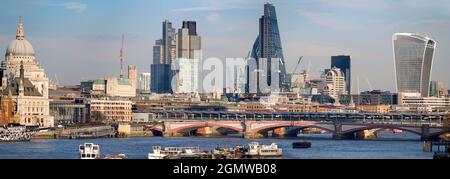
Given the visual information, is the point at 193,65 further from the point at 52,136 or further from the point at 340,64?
the point at 52,136

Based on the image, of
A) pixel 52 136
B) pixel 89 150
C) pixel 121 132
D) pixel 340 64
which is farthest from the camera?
pixel 340 64

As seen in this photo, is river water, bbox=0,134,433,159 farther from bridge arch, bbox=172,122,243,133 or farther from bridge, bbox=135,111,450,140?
bridge arch, bbox=172,122,243,133

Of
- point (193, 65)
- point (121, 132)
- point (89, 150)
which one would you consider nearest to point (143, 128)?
point (121, 132)

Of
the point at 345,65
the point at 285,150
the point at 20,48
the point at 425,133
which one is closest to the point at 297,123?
the point at 425,133

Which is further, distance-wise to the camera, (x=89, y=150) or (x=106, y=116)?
(x=106, y=116)

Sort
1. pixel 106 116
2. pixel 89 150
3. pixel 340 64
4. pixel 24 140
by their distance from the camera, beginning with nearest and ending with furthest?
pixel 89 150 → pixel 24 140 → pixel 106 116 → pixel 340 64

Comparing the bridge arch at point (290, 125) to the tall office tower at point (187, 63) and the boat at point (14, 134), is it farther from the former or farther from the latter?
the tall office tower at point (187, 63)
